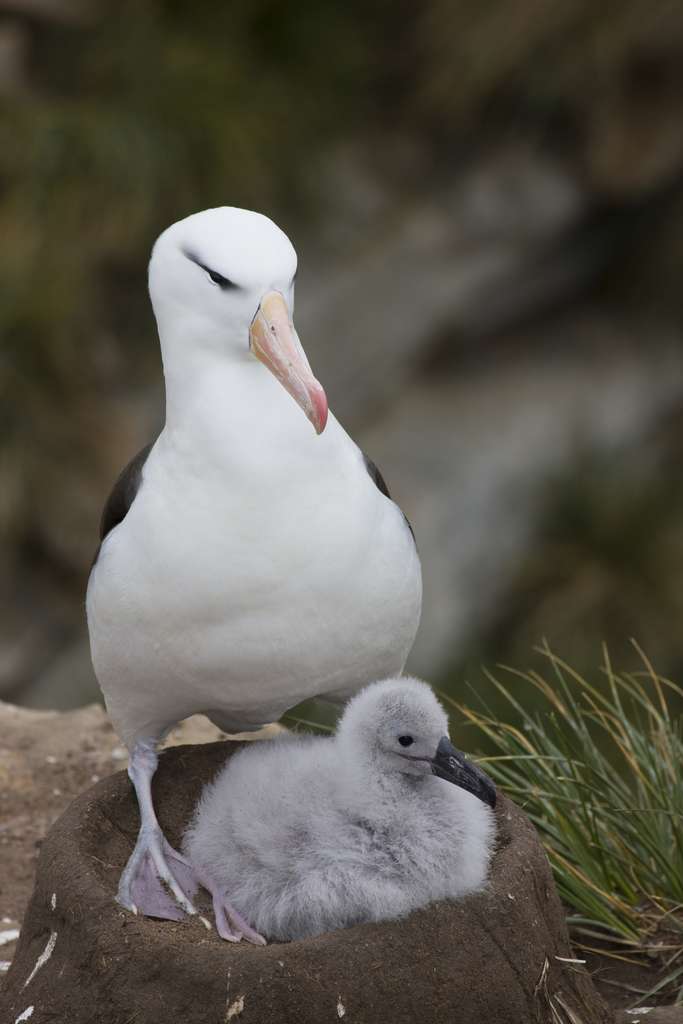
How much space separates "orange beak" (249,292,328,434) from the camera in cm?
340

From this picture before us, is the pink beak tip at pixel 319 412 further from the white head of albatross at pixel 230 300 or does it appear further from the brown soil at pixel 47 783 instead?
the brown soil at pixel 47 783

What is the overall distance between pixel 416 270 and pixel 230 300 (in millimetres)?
6575

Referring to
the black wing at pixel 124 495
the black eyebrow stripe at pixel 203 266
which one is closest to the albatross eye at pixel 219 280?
the black eyebrow stripe at pixel 203 266

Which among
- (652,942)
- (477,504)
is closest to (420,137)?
(477,504)

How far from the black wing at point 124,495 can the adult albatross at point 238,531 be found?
0.5 inches

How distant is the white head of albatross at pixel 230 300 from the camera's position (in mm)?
3467

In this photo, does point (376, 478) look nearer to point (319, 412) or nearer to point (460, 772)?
point (319, 412)

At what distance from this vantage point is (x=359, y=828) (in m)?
3.56

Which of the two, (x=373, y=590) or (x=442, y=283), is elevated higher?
(x=373, y=590)

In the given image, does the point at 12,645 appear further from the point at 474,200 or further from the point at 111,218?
the point at 474,200

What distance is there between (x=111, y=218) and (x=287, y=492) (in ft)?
18.3

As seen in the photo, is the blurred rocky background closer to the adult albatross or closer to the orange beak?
the adult albatross

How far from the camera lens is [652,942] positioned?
13.5 ft

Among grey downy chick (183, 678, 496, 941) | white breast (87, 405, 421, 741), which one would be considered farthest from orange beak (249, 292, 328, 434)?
grey downy chick (183, 678, 496, 941)
